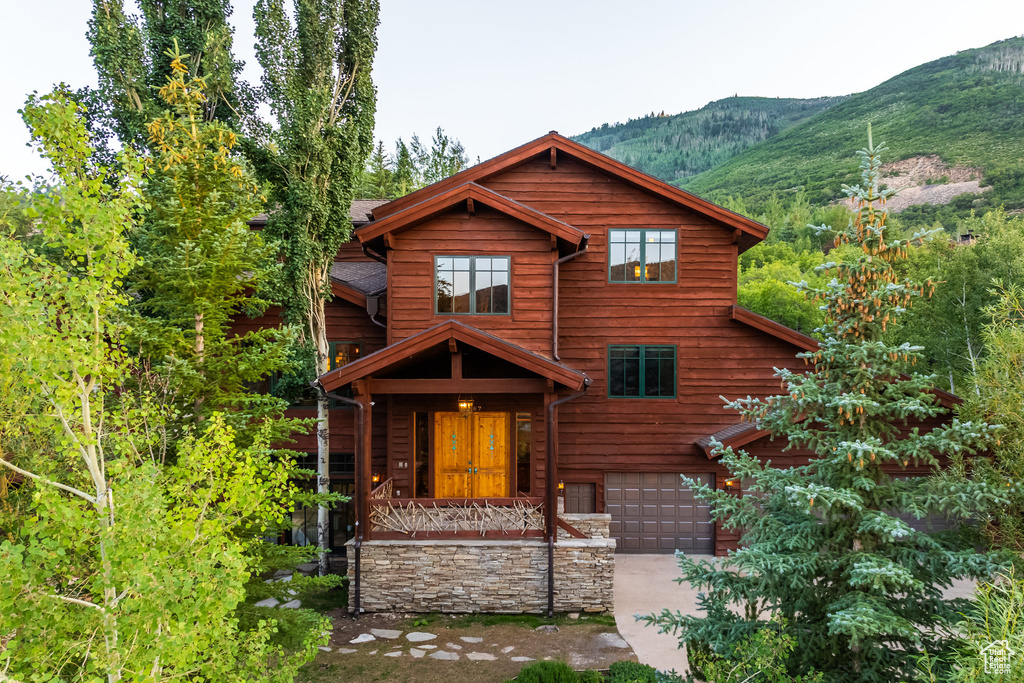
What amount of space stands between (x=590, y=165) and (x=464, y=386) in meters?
6.45

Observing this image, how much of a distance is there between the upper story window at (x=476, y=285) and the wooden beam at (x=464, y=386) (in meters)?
2.22

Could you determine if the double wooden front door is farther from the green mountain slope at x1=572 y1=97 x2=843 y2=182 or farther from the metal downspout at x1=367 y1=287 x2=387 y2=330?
the green mountain slope at x1=572 y1=97 x2=843 y2=182

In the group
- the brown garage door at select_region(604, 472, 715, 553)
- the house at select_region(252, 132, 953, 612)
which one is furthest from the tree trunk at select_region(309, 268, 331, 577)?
the brown garage door at select_region(604, 472, 715, 553)

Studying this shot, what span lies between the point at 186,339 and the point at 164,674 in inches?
219

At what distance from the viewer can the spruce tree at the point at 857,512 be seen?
5332 millimetres

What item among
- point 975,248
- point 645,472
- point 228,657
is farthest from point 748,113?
point 228,657

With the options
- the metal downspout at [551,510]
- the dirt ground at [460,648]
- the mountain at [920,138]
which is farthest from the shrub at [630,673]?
the mountain at [920,138]

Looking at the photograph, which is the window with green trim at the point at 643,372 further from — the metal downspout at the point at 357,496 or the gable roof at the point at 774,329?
the metal downspout at the point at 357,496

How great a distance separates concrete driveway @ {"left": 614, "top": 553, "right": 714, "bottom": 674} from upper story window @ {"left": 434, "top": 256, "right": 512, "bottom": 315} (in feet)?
20.2

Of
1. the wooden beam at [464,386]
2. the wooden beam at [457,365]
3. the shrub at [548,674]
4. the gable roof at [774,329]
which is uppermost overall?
the gable roof at [774,329]

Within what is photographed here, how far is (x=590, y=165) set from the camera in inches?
505

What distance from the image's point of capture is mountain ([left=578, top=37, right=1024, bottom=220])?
50.8 m

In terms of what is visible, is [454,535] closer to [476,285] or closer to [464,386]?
[464,386]

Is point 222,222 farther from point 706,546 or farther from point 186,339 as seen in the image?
point 706,546
